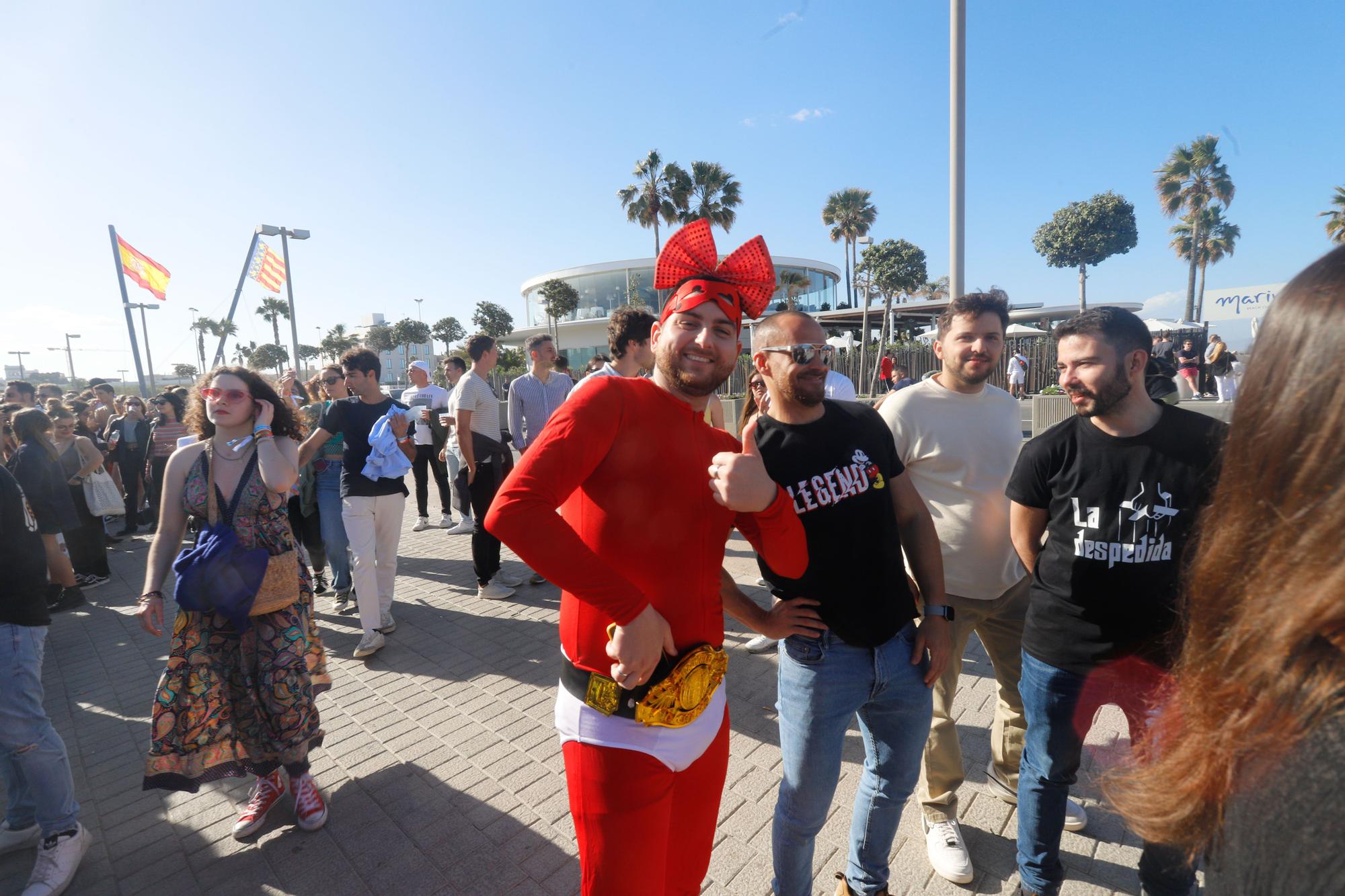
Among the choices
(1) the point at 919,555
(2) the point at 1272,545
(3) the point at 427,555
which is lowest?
(3) the point at 427,555

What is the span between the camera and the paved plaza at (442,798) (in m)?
2.55

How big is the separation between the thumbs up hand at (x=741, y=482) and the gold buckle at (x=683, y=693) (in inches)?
15.6

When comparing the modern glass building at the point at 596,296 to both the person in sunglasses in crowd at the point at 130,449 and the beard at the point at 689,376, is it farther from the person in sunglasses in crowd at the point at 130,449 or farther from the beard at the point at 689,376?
the beard at the point at 689,376

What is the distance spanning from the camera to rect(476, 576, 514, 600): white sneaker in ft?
19.2

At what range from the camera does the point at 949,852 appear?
2.48 meters

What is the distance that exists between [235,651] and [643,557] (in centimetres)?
248

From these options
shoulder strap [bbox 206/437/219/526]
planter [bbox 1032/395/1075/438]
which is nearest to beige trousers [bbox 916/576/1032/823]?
shoulder strap [bbox 206/437/219/526]

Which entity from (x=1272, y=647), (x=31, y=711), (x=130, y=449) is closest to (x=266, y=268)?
(x=130, y=449)

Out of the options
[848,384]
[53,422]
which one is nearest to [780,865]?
[848,384]

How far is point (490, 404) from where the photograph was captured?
20.2 ft

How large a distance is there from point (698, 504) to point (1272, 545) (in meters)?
1.05

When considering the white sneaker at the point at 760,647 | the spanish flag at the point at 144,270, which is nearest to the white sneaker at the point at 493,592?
the white sneaker at the point at 760,647

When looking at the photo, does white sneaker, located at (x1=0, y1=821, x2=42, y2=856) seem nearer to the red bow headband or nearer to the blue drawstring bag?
the blue drawstring bag

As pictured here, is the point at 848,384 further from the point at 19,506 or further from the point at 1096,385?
the point at 19,506
